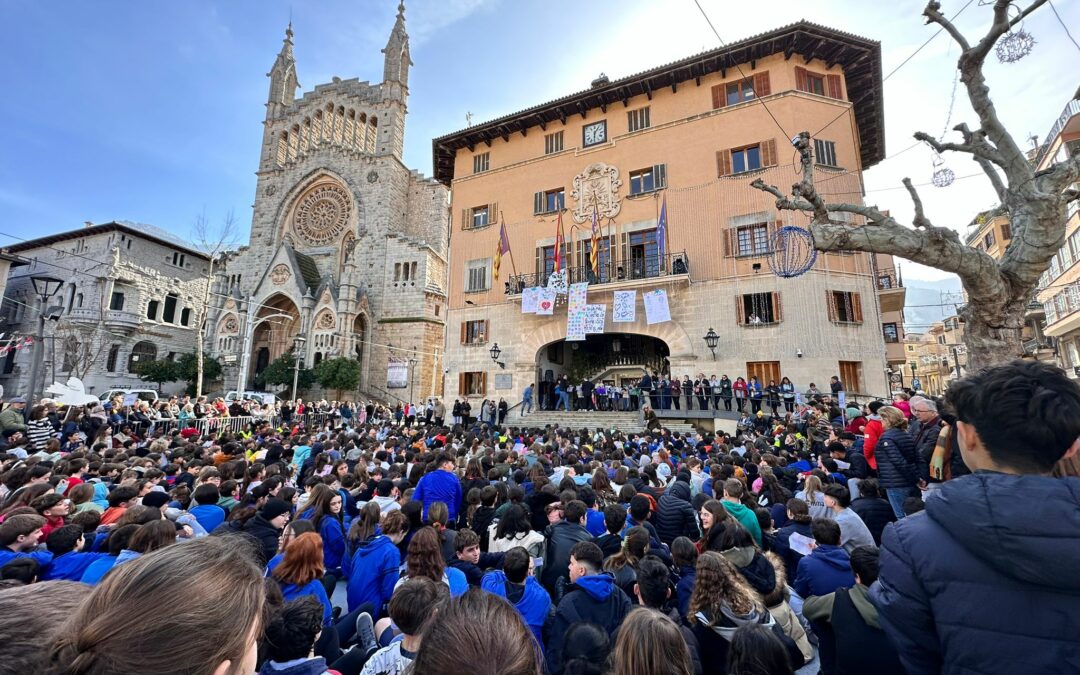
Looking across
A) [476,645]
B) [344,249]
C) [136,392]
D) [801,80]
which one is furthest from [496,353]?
[344,249]

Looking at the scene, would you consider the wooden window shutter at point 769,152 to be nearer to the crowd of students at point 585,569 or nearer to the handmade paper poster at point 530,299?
the handmade paper poster at point 530,299

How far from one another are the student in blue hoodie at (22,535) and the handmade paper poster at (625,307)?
61.3 feet

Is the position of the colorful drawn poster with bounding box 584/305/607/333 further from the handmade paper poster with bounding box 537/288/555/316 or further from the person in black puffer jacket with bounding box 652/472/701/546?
the person in black puffer jacket with bounding box 652/472/701/546

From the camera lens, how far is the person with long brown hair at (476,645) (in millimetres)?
1319

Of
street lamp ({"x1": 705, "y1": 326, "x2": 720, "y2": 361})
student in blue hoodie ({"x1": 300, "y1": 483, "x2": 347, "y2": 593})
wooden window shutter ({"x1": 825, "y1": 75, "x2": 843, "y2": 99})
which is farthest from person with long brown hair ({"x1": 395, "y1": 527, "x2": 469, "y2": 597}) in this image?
wooden window shutter ({"x1": 825, "y1": 75, "x2": 843, "y2": 99})

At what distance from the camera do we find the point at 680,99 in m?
22.0

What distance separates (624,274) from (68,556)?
65.1ft

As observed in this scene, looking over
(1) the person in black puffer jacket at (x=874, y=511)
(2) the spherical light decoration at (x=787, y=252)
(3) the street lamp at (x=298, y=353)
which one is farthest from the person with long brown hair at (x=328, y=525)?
(3) the street lamp at (x=298, y=353)

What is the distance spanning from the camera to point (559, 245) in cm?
2177

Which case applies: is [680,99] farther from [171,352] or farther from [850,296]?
[171,352]

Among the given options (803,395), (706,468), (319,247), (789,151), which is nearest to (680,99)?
(789,151)

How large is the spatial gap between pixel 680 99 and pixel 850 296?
12.3 meters

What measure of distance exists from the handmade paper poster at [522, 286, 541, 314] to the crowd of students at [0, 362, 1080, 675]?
14775mm

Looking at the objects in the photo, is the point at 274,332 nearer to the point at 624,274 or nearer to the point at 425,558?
the point at 624,274
